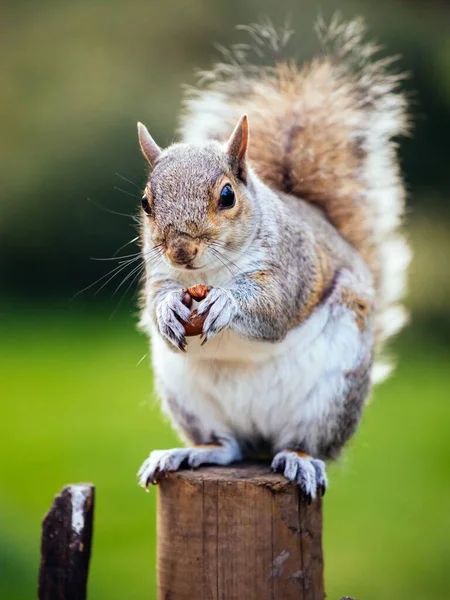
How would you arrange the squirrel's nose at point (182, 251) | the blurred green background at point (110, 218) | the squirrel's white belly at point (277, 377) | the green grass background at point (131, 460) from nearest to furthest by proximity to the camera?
1. the squirrel's nose at point (182, 251)
2. the squirrel's white belly at point (277, 377)
3. the green grass background at point (131, 460)
4. the blurred green background at point (110, 218)

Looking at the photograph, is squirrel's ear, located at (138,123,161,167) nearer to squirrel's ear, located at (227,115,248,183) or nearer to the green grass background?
squirrel's ear, located at (227,115,248,183)

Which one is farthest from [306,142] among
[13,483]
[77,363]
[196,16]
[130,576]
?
[196,16]

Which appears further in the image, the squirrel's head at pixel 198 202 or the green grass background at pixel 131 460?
the green grass background at pixel 131 460

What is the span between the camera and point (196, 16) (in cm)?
550

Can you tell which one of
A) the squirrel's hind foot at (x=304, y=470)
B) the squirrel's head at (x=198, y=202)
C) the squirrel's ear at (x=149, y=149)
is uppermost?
the squirrel's ear at (x=149, y=149)

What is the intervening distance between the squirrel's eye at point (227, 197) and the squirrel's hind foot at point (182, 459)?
1.50 ft

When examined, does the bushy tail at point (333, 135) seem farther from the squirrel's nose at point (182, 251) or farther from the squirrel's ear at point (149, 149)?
the squirrel's nose at point (182, 251)

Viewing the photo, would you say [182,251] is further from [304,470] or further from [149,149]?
[304,470]

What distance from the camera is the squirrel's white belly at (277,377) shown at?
187 centimetres

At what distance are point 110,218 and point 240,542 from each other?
3721 mm

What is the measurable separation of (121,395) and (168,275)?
9.75 feet

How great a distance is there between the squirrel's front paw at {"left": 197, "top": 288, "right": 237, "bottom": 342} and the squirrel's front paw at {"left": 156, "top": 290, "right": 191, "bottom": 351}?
0.03 m

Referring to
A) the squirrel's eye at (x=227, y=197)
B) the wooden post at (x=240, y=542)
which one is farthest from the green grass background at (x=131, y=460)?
the squirrel's eye at (x=227, y=197)

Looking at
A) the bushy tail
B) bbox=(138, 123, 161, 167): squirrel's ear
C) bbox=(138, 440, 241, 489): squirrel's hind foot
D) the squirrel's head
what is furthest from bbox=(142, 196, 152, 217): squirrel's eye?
the bushy tail
